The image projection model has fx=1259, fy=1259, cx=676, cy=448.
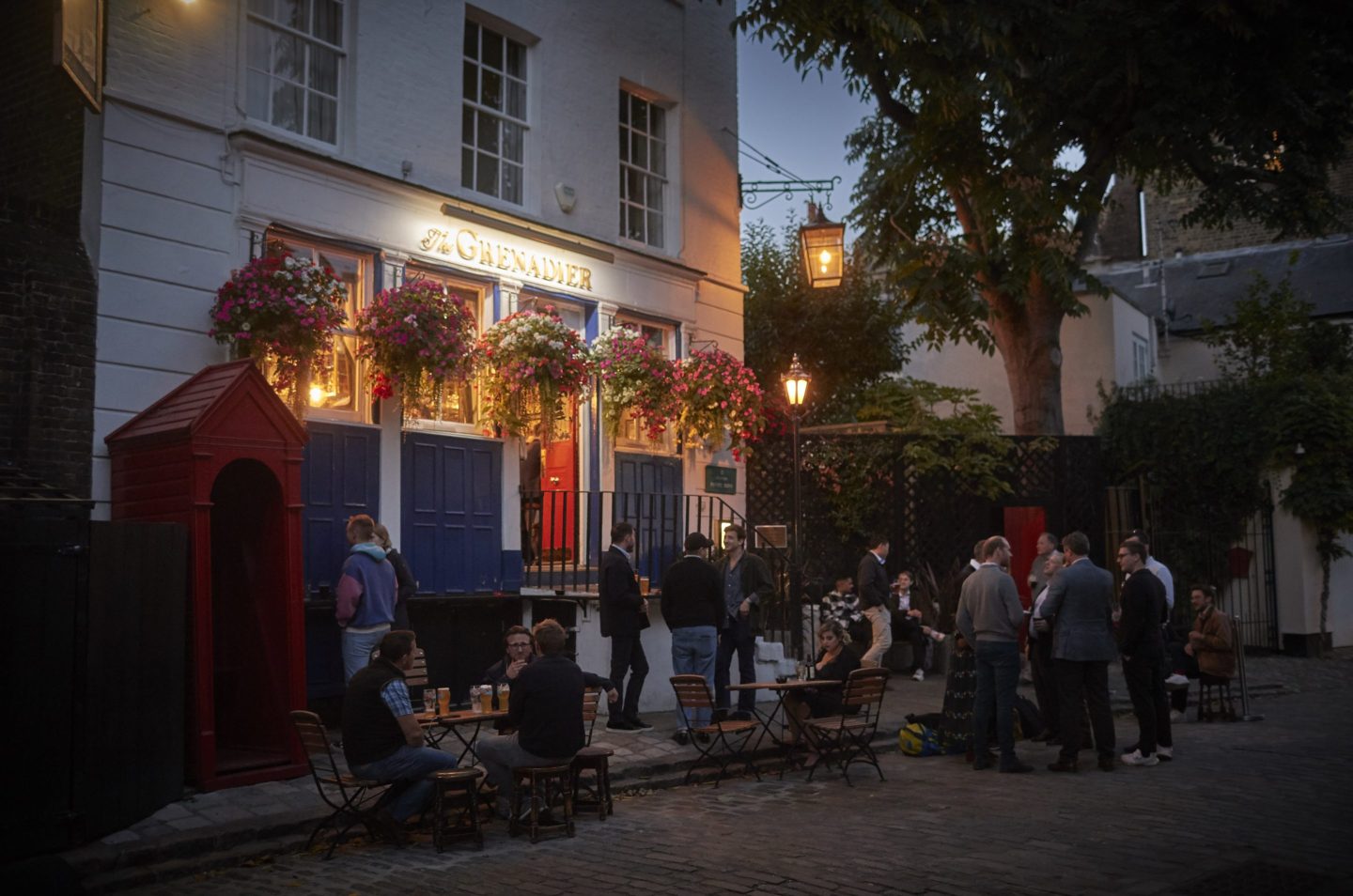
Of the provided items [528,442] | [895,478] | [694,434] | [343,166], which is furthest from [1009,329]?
[343,166]

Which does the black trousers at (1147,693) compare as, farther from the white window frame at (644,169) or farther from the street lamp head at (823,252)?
the white window frame at (644,169)

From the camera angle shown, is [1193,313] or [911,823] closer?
[911,823]

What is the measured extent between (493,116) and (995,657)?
24.7 feet

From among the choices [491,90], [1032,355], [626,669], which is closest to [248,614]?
[626,669]

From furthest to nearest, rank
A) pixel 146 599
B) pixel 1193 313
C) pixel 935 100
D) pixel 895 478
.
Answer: pixel 1193 313, pixel 895 478, pixel 935 100, pixel 146 599

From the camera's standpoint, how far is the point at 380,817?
25.0 feet

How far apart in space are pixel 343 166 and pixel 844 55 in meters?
7.61

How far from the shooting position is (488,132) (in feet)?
43.6

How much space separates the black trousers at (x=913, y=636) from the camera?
15922 mm

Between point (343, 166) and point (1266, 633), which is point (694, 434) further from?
point (1266, 633)

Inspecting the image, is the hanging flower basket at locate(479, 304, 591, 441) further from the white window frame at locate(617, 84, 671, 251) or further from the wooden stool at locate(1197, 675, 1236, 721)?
the wooden stool at locate(1197, 675, 1236, 721)

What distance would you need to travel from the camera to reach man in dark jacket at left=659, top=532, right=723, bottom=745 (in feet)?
36.6

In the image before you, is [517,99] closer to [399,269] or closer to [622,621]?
[399,269]

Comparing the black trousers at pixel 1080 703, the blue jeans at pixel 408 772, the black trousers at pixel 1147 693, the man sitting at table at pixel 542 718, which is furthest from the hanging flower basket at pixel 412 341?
the black trousers at pixel 1147 693
